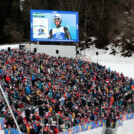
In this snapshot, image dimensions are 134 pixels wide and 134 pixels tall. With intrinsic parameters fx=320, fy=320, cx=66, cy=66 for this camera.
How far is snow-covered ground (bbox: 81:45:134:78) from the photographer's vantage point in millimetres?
44897

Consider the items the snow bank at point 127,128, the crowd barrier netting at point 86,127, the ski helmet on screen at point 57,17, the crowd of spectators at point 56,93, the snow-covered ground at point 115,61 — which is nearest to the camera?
the crowd of spectators at point 56,93

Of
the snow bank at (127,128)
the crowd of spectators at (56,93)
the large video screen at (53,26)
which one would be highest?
the large video screen at (53,26)

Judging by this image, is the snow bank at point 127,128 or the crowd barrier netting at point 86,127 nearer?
the crowd barrier netting at point 86,127

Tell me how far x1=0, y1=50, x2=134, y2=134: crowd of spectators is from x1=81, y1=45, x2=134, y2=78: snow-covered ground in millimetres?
9167

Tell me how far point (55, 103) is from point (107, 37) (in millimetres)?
41067

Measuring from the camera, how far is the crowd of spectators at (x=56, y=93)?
17234 mm

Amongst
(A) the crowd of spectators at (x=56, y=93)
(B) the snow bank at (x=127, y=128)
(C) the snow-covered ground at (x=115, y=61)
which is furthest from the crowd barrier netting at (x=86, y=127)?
(C) the snow-covered ground at (x=115, y=61)

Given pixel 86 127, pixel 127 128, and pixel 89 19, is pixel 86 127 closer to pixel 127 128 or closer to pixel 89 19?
pixel 127 128

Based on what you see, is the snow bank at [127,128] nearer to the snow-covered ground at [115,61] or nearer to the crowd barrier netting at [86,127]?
the crowd barrier netting at [86,127]

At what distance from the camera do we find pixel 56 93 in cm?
2278

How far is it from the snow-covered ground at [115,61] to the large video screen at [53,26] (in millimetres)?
6986

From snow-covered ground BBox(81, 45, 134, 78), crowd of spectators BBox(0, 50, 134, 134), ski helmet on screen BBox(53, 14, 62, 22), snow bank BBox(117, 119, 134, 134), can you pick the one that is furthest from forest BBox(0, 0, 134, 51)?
snow bank BBox(117, 119, 134, 134)

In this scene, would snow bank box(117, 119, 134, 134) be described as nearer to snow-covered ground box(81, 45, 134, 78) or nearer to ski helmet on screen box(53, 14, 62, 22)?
snow-covered ground box(81, 45, 134, 78)

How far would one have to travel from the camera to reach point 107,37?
59.6 metres
